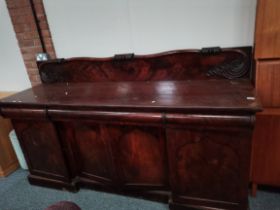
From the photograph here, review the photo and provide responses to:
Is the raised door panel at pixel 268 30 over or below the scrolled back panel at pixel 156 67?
over

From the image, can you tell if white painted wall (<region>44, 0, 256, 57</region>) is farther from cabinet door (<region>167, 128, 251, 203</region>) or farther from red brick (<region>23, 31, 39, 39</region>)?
cabinet door (<region>167, 128, 251, 203</region>)

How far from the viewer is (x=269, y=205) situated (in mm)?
1567

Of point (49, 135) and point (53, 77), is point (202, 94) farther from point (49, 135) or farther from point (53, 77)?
point (53, 77)

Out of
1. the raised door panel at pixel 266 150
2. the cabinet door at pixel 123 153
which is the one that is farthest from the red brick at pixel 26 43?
the raised door panel at pixel 266 150

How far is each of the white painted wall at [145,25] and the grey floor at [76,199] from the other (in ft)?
3.76

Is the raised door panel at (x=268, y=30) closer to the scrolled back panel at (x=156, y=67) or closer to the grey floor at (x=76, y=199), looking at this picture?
the scrolled back panel at (x=156, y=67)

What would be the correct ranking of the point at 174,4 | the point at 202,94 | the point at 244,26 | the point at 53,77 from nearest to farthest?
the point at 202,94
the point at 244,26
the point at 174,4
the point at 53,77

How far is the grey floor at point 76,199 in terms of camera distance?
1.63 metres

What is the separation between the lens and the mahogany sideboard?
1.27 meters

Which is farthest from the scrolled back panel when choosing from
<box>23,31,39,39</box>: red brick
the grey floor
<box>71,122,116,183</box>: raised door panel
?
the grey floor

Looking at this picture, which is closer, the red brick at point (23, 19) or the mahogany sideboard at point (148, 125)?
the mahogany sideboard at point (148, 125)

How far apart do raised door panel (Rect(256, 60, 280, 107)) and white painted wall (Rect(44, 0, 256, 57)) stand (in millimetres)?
308

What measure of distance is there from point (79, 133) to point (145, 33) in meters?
0.95

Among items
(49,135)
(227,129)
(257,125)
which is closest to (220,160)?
(227,129)
